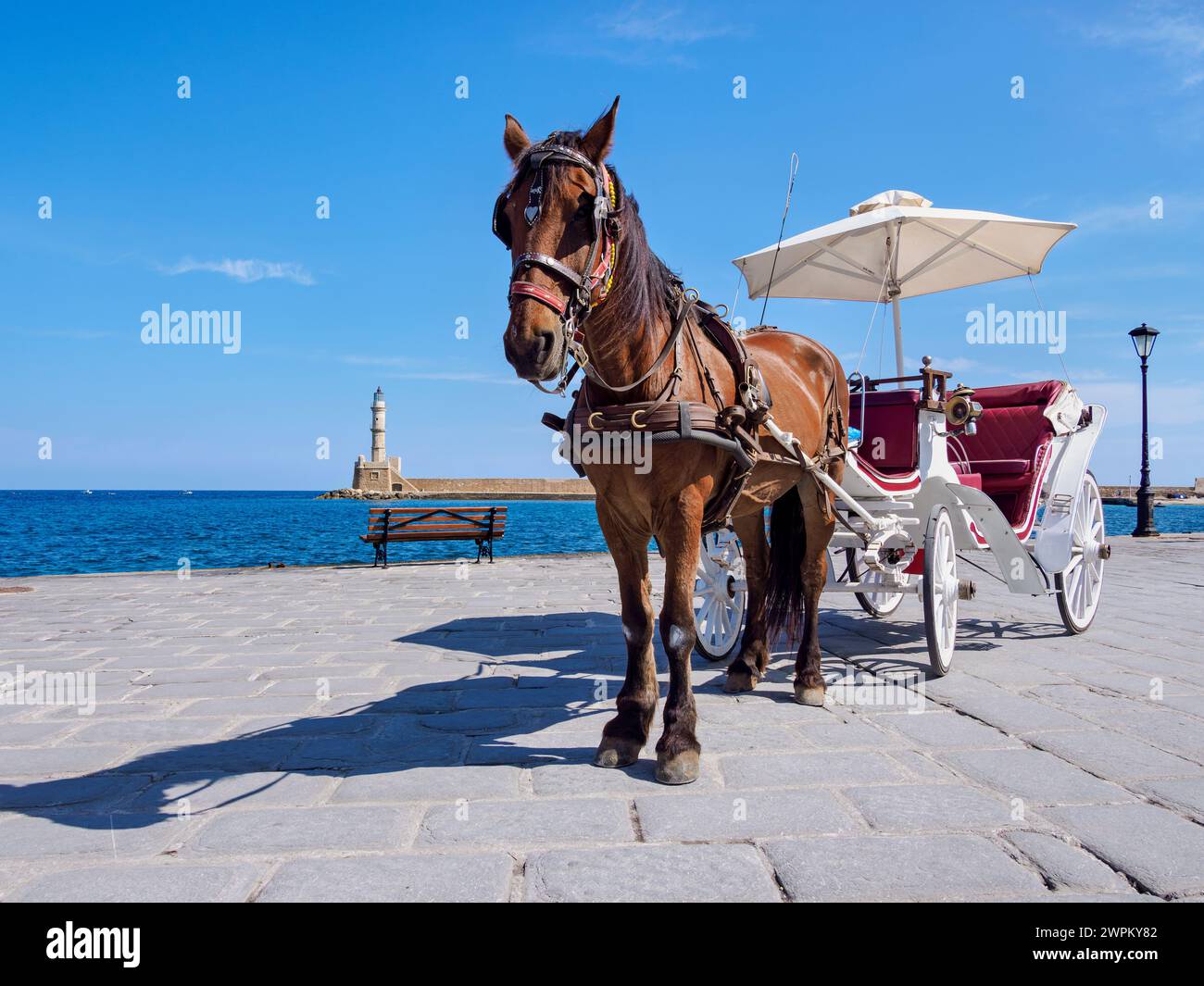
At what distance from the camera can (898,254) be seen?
23.2 ft

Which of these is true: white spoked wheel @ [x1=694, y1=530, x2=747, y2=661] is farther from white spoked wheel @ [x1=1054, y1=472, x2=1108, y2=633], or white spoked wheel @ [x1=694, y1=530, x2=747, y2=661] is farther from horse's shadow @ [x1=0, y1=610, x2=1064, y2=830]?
white spoked wheel @ [x1=1054, y1=472, x2=1108, y2=633]

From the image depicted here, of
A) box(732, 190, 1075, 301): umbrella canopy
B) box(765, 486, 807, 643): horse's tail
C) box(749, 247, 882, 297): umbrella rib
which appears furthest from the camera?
box(749, 247, 882, 297): umbrella rib

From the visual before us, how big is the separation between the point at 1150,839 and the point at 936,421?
10.0 feet

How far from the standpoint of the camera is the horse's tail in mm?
4258

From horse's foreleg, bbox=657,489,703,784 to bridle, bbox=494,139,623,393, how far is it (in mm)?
621

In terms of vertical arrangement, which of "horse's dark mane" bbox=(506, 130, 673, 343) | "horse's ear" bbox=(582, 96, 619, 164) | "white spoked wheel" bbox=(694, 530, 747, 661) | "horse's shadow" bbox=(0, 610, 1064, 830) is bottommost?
"horse's shadow" bbox=(0, 610, 1064, 830)

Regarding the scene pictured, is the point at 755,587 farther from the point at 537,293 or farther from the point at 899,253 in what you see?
the point at 899,253

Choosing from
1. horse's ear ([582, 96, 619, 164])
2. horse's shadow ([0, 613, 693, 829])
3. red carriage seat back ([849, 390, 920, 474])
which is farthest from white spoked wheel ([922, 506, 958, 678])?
horse's ear ([582, 96, 619, 164])

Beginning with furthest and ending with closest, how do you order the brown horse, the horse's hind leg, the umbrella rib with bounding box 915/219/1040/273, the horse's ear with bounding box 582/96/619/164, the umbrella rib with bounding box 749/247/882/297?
the umbrella rib with bounding box 749/247/882/297 < the umbrella rib with bounding box 915/219/1040/273 < the horse's hind leg < the horse's ear with bounding box 582/96/619/164 < the brown horse
